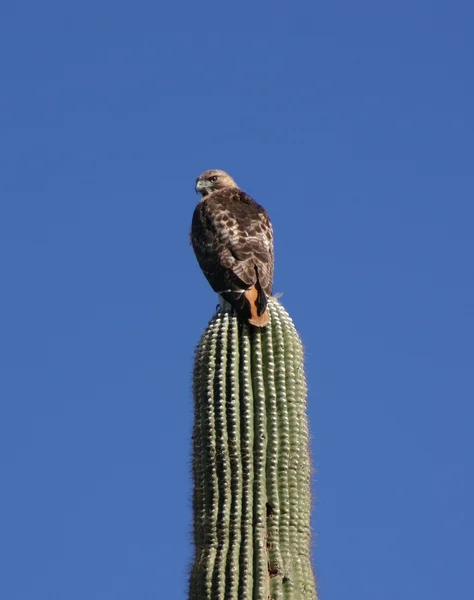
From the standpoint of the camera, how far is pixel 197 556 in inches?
379

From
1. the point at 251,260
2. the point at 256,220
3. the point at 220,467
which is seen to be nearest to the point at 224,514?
the point at 220,467

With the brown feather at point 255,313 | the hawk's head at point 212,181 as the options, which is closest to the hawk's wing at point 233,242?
the brown feather at point 255,313

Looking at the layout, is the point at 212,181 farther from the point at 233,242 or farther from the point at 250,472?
the point at 250,472

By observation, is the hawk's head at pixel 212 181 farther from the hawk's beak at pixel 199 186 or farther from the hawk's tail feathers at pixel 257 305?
the hawk's tail feathers at pixel 257 305

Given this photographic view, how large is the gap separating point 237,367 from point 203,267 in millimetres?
2963

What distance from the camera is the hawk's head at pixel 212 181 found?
1570cm

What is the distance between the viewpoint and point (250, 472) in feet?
31.9

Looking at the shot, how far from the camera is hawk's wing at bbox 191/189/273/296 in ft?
40.3

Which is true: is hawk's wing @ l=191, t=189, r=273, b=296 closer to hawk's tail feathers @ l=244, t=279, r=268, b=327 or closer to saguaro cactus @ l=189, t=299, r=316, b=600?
hawk's tail feathers @ l=244, t=279, r=268, b=327

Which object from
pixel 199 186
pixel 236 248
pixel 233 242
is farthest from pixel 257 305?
pixel 199 186

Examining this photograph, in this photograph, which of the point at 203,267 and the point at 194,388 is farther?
the point at 203,267

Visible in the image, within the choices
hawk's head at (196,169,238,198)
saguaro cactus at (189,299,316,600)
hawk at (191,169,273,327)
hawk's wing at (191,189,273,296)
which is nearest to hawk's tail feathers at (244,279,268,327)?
hawk at (191,169,273,327)

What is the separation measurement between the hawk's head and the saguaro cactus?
5.47 metres

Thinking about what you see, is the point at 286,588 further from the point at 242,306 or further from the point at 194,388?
the point at 242,306
